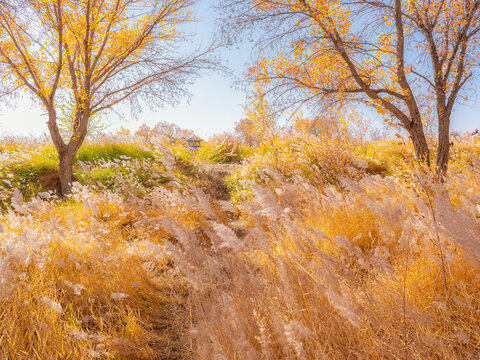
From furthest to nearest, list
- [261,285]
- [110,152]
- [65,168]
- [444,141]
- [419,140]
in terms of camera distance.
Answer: [110,152] < [65,168] < [444,141] < [419,140] < [261,285]

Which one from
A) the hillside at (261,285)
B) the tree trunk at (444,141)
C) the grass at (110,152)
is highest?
the grass at (110,152)

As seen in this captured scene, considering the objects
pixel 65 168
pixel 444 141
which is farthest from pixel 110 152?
pixel 444 141

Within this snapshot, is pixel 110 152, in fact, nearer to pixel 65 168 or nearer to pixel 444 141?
pixel 65 168

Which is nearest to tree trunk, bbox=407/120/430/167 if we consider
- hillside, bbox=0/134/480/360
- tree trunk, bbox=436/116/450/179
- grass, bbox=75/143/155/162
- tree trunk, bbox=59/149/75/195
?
tree trunk, bbox=436/116/450/179

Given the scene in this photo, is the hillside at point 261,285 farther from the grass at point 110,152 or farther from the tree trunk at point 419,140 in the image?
the grass at point 110,152

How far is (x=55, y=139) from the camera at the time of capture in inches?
278

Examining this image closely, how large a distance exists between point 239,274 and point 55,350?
121 centimetres

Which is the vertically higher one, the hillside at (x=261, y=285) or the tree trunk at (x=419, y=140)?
the tree trunk at (x=419, y=140)

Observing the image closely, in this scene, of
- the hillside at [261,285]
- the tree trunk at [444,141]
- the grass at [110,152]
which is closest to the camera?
the hillside at [261,285]

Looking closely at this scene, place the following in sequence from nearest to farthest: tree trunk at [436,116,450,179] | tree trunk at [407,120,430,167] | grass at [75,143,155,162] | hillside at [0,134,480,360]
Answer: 1. hillside at [0,134,480,360]
2. tree trunk at [407,120,430,167]
3. tree trunk at [436,116,450,179]
4. grass at [75,143,155,162]

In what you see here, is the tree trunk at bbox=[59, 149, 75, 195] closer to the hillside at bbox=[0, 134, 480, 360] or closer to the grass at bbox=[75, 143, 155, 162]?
the grass at bbox=[75, 143, 155, 162]

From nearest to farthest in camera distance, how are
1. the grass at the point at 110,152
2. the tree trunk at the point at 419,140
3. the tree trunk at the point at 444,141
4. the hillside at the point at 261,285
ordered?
the hillside at the point at 261,285, the tree trunk at the point at 419,140, the tree trunk at the point at 444,141, the grass at the point at 110,152

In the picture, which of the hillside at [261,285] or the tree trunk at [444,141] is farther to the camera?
the tree trunk at [444,141]

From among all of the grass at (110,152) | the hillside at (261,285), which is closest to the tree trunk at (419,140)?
the hillside at (261,285)
